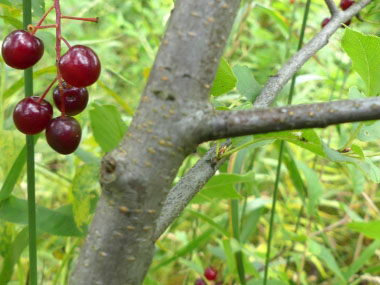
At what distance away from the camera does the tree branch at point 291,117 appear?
284 millimetres

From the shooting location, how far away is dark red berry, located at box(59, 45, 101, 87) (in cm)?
41

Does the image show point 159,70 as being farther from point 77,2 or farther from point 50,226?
point 77,2

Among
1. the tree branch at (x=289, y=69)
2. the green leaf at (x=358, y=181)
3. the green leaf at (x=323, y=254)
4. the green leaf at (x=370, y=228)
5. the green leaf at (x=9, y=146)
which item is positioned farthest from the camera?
the green leaf at (x=358, y=181)

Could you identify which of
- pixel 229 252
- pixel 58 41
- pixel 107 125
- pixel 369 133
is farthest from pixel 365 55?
pixel 229 252

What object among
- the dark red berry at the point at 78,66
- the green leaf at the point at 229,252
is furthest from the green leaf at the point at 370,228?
the dark red berry at the point at 78,66

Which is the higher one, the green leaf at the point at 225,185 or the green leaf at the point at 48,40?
the green leaf at the point at 48,40

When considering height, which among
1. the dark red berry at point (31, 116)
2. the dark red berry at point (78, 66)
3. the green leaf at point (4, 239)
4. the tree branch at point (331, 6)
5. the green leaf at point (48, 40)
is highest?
the tree branch at point (331, 6)

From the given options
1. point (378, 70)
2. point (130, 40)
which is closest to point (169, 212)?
point (378, 70)

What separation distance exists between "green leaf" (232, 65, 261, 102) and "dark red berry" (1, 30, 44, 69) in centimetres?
23

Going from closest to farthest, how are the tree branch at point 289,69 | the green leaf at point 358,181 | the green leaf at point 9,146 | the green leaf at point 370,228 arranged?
the tree branch at point 289,69 < the green leaf at point 9,146 < the green leaf at point 370,228 < the green leaf at point 358,181

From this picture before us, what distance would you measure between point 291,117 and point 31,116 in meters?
0.27

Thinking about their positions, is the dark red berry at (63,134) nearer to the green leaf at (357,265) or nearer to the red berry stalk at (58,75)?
the red berry stalk at (58,75)

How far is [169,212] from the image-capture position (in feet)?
1.32

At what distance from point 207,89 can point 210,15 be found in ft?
0.17
